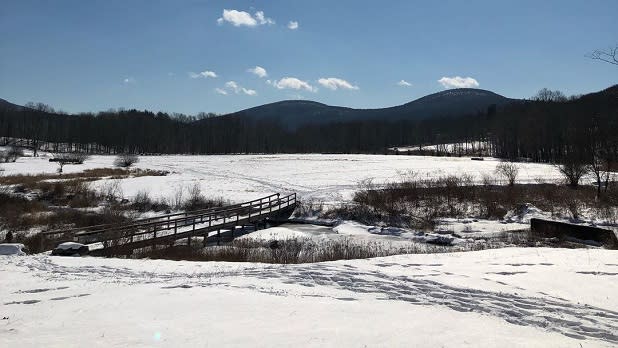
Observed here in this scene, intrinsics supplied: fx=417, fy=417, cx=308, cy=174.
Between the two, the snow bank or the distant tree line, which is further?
the distant tree line

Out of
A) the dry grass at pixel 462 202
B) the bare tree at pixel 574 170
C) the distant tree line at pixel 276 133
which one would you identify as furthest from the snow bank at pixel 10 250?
the distant tree line at pixel 276 133

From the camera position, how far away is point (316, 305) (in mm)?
7117

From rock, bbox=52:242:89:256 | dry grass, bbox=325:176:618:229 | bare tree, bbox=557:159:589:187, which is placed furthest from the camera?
bare tree, bbox=557:159:589:187

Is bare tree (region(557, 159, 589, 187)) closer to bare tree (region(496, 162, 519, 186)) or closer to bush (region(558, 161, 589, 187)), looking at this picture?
bush (region(558, 161, 589, 187))

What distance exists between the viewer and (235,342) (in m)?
5.41

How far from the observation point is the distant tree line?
309ft

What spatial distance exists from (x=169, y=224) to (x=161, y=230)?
89 cm

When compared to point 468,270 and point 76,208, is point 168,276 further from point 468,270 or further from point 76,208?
point 76,208

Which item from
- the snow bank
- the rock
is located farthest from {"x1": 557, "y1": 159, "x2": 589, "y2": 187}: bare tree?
the snow bank

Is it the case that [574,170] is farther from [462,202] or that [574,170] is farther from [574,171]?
[462,202]

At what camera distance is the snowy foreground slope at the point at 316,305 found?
5660 millimetres

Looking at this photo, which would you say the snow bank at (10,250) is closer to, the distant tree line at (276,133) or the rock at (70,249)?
the rock at (70,249)

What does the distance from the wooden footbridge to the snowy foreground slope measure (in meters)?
5.17

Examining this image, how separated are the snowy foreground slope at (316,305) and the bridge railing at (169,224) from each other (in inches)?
218
